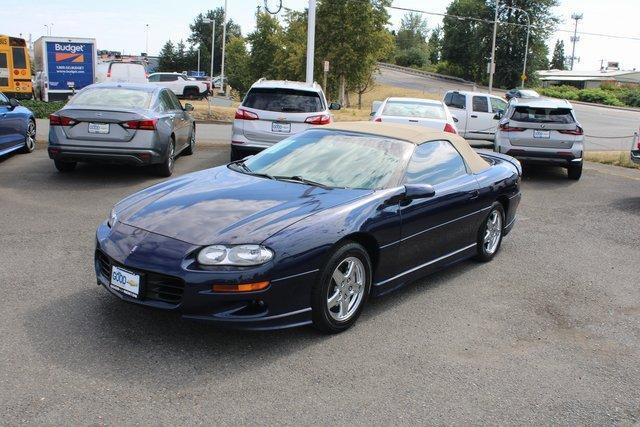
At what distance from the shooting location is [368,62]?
36719 mm

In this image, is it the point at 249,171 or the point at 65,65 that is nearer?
the point at 249,171

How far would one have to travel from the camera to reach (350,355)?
13.8ft

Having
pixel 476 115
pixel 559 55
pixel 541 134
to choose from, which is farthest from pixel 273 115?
pixel 559 55

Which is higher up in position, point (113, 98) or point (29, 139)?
point (113, 98)

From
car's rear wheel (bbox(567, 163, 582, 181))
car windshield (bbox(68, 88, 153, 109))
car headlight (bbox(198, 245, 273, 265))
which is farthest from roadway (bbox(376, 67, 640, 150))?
car headlight (bbox(198, 245, 273, 265))

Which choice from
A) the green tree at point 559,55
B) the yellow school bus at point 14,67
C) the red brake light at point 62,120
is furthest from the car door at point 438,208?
the green tree at point 559,55

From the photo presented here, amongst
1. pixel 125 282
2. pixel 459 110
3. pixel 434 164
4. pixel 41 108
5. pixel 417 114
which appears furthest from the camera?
pixel 41 108

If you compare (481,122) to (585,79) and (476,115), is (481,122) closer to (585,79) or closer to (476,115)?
(476,115)

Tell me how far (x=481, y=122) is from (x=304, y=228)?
617 inches

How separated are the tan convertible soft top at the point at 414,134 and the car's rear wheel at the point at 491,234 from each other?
1.61 feet

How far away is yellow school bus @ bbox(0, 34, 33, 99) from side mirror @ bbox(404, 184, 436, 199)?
24.6m

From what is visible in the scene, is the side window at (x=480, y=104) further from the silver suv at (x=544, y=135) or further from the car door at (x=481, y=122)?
the silver suv at (x=544, y=135)

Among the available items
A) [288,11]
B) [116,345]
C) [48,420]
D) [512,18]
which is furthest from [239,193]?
[512,18]

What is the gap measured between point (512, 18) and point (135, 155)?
79.3 meters
